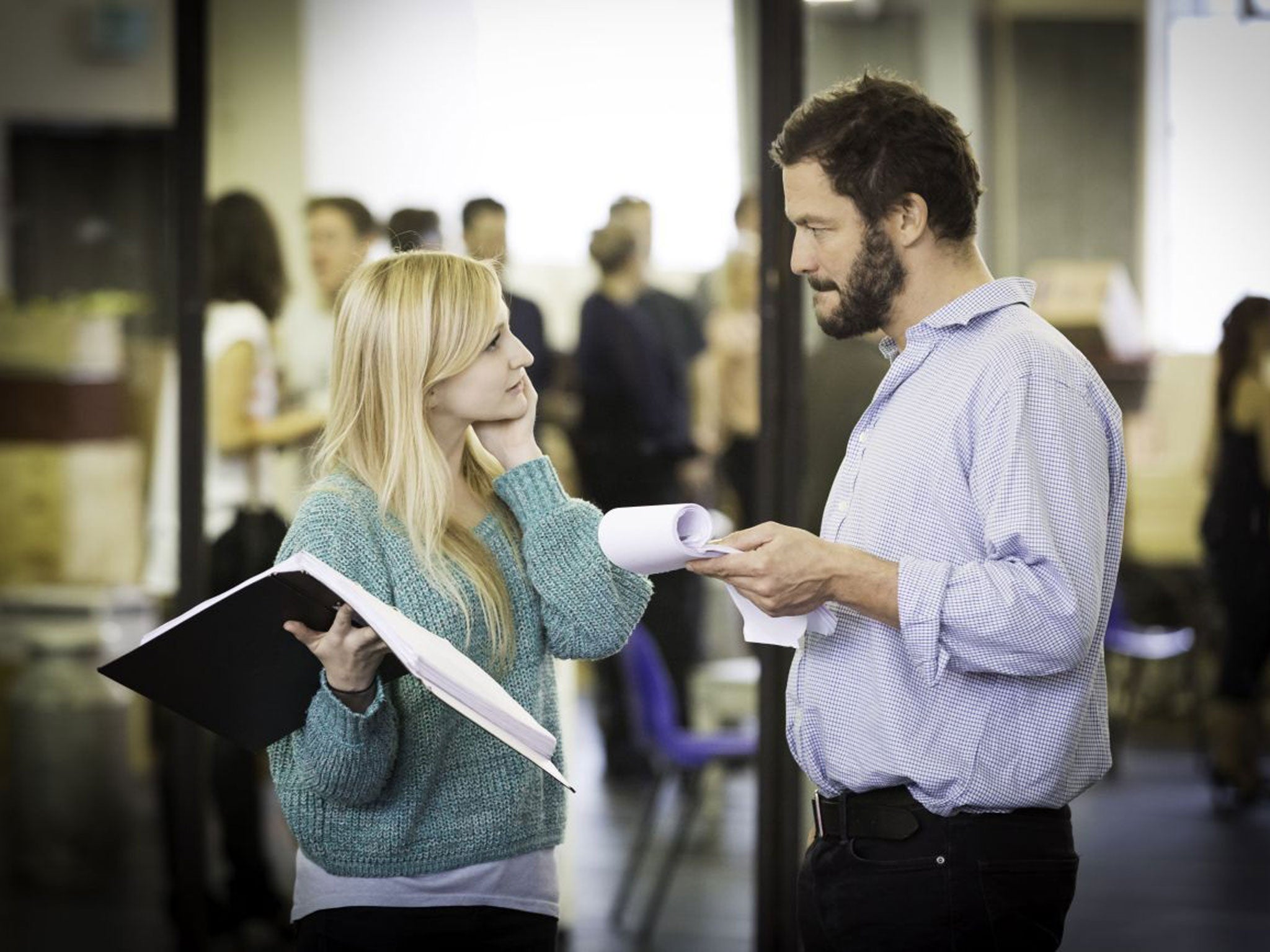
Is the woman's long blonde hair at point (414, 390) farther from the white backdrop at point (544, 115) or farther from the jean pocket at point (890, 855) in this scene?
the white backdrop at point (544, 115)

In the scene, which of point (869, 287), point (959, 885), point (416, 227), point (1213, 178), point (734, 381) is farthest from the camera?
point (416, 227)

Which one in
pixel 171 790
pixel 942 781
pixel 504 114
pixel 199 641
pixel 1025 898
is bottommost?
pixel 171 790

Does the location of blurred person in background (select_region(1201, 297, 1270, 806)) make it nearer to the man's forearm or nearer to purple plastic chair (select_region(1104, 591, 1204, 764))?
purple plastic chair (select_region(1104, 591, 1204, 764))

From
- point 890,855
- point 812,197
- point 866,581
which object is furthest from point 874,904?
point 812,197

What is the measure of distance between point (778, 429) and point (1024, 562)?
167 centimetres

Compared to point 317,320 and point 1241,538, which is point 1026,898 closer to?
point 1241,538

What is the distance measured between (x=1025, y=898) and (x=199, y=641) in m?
1.01

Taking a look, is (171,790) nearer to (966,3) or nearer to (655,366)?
(655,366)

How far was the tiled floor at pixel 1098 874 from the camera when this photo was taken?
3209 mm

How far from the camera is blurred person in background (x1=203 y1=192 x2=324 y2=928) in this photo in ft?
12.3

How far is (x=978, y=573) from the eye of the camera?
1717 millimetres

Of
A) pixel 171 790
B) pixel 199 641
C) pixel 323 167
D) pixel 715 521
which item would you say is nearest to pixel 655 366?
pixel 715 521

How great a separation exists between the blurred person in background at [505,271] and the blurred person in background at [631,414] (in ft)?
0.28

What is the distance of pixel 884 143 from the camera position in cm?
189
